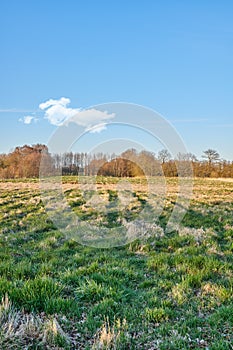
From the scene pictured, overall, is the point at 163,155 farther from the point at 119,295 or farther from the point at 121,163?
the point at 119,295

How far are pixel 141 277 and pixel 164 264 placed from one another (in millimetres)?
887

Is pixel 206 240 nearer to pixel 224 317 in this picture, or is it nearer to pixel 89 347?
pixel 224 317

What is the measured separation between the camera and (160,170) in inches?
576

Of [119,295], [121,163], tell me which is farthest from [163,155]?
[119,295]

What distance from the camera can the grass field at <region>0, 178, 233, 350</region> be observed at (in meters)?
3.98

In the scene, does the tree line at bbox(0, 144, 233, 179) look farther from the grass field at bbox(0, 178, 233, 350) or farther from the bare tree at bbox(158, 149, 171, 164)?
the grass field at bbox(0, 178, 233, 350)

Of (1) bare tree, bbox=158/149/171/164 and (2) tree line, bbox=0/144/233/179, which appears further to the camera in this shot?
(2) tree line, bbox=0/144/233/179

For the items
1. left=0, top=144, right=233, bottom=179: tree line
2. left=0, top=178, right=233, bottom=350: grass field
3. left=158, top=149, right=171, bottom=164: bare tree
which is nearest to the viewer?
left=0, top=178, right=233, bottom=350: grass field

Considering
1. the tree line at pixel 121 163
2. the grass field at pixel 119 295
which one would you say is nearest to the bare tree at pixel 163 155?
the tree line at pixel 121 163

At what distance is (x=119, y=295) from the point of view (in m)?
5.21

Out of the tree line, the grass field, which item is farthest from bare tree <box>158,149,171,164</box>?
the grass field

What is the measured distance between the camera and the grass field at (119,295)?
398 cm

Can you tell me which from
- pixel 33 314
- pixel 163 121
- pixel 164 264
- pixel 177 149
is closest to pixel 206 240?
pixel 164 264

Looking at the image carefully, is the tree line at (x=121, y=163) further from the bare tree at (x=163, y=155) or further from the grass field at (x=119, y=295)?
the grass field at (x=119, y=295)
